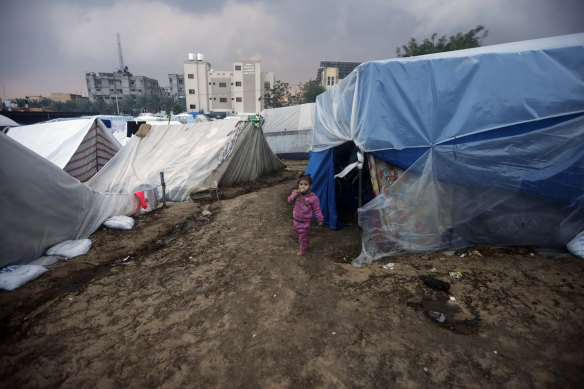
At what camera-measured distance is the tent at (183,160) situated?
735 centimetres

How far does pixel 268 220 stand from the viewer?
5.30 m

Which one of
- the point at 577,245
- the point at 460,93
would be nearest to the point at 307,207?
the point at 460,93

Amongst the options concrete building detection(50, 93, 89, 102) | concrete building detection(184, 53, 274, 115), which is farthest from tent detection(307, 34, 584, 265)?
concrete building detection(50, 93, 89, 102)

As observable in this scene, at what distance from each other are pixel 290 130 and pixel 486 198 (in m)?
11.7

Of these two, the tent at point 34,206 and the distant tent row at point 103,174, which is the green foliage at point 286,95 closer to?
the distant tent row at point 103,174

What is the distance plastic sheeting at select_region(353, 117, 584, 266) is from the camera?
3074 millimetres

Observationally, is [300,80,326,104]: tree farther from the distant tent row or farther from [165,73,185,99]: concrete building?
[165,73,185,99]: concrete building

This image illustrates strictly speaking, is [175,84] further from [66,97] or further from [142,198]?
[142,198]

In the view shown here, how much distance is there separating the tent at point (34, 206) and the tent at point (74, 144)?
4.03m

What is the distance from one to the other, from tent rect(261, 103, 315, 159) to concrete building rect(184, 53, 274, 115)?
34.1 m

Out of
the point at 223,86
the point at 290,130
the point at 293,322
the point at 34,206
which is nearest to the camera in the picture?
the point at 293,322

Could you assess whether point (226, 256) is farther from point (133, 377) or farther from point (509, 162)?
point (509, 162)

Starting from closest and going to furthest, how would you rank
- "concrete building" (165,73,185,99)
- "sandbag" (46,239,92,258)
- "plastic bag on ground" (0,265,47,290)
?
"plastic bag on ground" (0,265,47,290) < "sandbag" (46,239,92,258) < "concrete building" (165,73,185,99)

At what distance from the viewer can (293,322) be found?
8.00 ft
